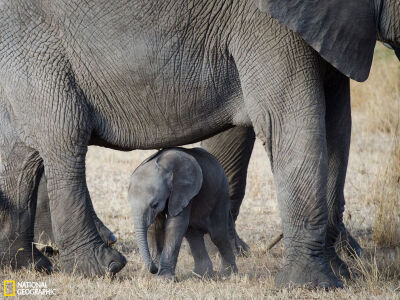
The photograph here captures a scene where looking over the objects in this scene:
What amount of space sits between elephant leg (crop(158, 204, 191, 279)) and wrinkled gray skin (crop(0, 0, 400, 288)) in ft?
1.10

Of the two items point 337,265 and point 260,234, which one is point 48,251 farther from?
point 337,265

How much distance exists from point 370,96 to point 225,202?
740cm

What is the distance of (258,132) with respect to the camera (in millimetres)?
5660

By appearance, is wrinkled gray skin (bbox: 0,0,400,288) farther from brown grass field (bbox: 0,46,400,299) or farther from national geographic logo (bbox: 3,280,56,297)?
national geographic logo (bbox: 3,280,56,297)

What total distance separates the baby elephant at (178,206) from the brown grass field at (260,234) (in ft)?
0.60

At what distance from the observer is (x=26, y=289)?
5.73 m

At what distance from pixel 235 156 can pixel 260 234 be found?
0.97 metres

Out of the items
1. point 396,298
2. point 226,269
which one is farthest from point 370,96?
point 396,298

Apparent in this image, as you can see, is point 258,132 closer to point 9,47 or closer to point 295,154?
point 295,154

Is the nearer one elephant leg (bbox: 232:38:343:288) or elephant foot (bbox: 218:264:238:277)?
elephant leg (bbox: 232:38:343:288)

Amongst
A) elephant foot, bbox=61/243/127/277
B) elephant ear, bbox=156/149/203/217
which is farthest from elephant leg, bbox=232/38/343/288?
elephant foot, bbox=61/243/127/277

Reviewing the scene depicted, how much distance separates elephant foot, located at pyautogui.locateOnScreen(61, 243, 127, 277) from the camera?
6113 millimetres

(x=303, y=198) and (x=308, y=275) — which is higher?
(x=303, y=198)

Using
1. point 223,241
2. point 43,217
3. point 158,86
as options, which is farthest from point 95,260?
point 43,217
